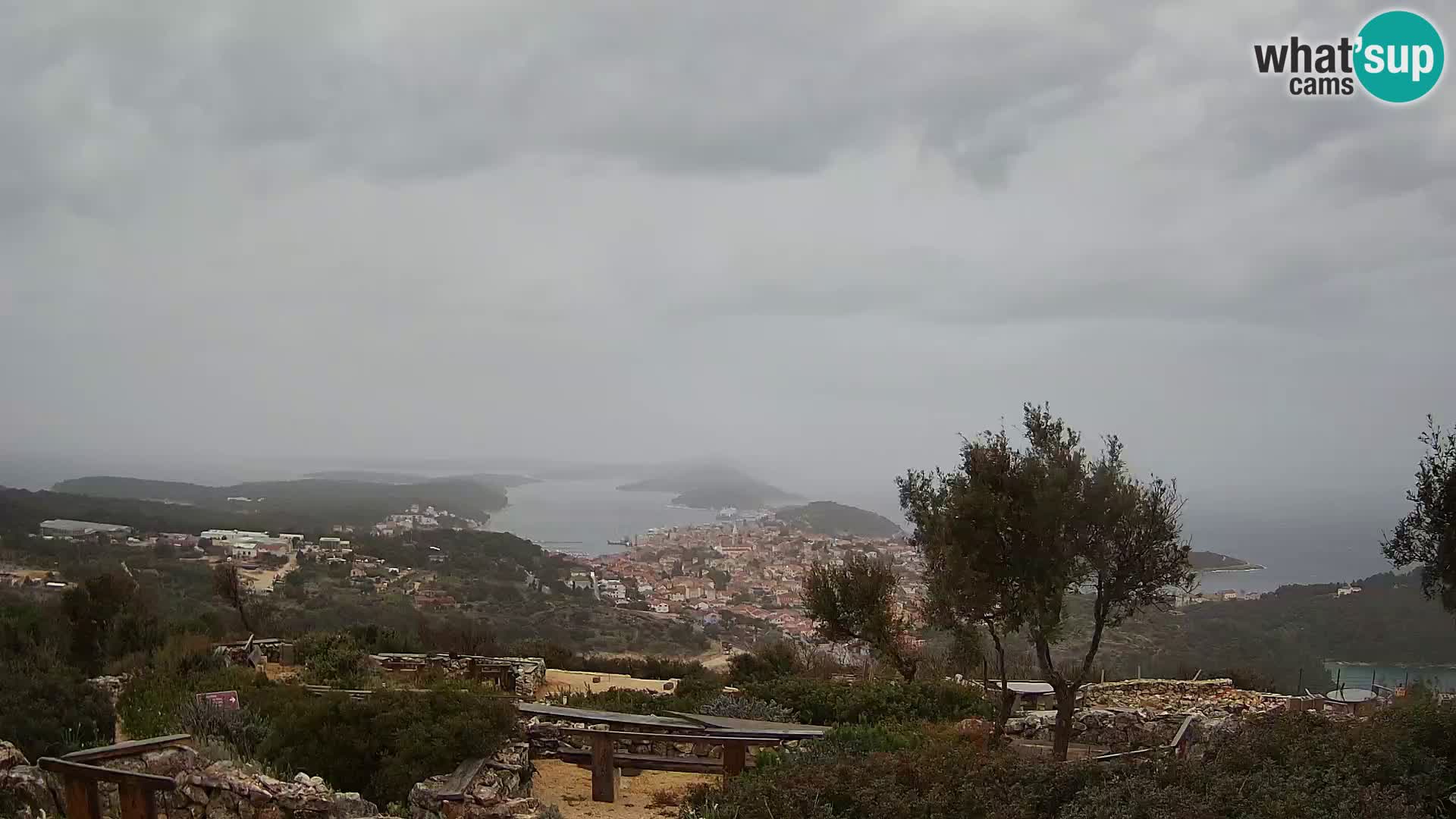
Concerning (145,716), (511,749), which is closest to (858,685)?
(511,749)

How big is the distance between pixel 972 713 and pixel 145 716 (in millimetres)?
11695

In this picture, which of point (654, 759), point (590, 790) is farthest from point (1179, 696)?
point (590, 790)

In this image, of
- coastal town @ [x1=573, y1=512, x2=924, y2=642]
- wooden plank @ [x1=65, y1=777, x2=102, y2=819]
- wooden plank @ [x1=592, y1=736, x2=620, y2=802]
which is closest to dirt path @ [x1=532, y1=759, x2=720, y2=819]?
wooden plank @ [x1=592, y1=736, x2=620, y2=802]

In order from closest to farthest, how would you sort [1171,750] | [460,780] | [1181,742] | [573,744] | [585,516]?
[460,780]
[1171,750]
[1181,742]
[573,744]
[585,516]

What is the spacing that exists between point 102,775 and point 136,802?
1.11 ft

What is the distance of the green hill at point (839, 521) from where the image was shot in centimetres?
6544

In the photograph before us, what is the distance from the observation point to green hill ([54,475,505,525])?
208ft

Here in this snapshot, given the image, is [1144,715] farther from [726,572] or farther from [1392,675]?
[726,572]

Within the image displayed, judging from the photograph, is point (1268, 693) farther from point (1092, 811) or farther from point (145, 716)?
point (145, 716)

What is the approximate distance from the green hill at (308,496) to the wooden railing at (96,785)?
58018mm

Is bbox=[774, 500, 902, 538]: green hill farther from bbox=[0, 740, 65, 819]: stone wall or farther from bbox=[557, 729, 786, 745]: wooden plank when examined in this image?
bbox=[0, 740, 65, 819]: stone wall

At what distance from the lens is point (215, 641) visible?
60.6ft

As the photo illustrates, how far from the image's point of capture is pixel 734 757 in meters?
9.75

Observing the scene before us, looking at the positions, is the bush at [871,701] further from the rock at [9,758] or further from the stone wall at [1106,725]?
the rock at [9,758]
